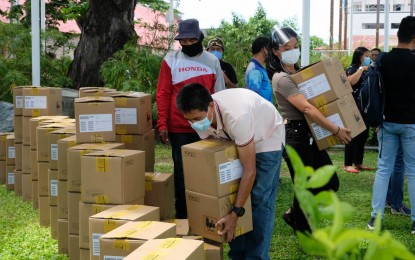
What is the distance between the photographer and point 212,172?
2.96m

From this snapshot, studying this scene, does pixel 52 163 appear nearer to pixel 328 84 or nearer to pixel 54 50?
pixel 328 84

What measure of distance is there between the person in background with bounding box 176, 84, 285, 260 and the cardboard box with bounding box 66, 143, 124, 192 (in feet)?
2.98

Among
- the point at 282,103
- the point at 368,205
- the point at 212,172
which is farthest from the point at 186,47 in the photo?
the point at 368,205

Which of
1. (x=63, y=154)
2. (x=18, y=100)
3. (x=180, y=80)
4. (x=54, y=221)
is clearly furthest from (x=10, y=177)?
(x=180, y=80)

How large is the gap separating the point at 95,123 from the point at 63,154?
0.96 feet

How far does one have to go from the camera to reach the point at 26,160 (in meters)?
5.88

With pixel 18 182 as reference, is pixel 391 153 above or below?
above

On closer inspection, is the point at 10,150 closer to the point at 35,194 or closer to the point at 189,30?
the point at 35,194

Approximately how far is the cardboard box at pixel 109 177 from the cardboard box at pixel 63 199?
0.75 m

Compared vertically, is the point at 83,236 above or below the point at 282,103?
below

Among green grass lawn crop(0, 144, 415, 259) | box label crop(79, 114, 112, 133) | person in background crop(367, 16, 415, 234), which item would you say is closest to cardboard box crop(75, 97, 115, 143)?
box label crop(79, 114, 112, 133)

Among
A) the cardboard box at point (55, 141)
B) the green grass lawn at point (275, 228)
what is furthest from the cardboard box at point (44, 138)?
the green grass lawn at point (275, 228)

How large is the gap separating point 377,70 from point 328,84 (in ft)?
2.46

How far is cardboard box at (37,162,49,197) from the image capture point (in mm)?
4973
